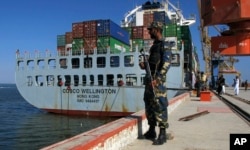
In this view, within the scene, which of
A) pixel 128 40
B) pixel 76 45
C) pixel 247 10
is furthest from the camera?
pixel 128 40

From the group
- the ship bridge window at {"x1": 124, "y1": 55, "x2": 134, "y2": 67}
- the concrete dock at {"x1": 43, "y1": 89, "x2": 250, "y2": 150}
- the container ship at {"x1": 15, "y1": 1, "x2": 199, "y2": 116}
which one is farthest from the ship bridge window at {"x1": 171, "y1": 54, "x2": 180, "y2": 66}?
the concrete dock at {"x1": 43, "y1": 89, "x2": 250, "y2": 150}

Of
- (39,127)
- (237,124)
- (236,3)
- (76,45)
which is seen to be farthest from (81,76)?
(237,124)

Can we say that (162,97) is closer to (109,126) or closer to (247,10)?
(109,126)

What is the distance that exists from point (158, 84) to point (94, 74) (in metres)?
22.7

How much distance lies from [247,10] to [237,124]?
1308 centimetres

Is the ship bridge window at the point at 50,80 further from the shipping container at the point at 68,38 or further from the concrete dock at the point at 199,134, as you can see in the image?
the concrete dock at the point at 199,134

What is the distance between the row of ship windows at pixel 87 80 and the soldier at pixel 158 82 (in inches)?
794

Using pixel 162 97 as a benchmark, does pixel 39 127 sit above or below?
below

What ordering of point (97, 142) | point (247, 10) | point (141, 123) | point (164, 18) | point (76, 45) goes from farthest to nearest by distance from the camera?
1. point (164, 18)
2. point (76, 45)
3. point (247, 10)
4. point (141, 123)
5. point (97, 142)

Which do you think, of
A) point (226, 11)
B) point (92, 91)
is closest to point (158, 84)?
point (226, 11)

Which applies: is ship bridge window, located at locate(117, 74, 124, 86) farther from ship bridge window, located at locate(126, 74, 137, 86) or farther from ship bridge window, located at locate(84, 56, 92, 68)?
ship bridge window, located at locate(84, 56, 92, 68)

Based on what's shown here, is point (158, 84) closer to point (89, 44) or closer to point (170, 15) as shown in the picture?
point (89, 44)

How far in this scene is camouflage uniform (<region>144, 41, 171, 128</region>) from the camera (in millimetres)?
5008

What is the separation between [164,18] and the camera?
4041 centimetres
